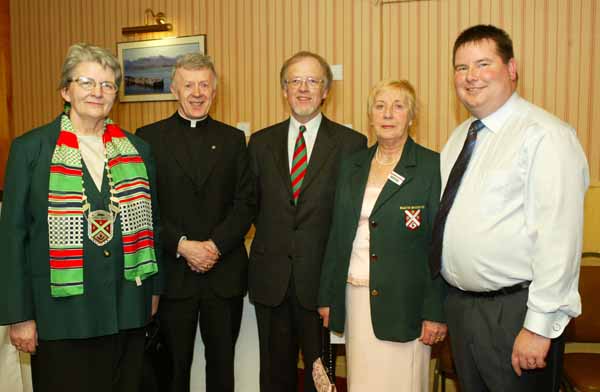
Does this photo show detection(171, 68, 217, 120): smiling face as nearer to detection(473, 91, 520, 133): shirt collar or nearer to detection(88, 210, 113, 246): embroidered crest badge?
detection(88, 210, 113, 246): embroidered crest badge

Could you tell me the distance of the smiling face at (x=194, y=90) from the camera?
8.62 feet

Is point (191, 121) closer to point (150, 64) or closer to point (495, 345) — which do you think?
point (495, 345)

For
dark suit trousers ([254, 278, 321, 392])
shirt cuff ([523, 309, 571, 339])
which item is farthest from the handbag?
shirt cuff ([523, 309, 571, 339])

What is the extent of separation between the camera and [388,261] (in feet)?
7.33

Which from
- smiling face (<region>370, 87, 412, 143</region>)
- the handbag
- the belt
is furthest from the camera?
smiling face (<region>370, 87, 412, 143</region>)

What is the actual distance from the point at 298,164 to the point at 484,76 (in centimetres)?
100

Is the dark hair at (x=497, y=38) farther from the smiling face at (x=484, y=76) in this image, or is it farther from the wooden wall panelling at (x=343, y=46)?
the wooden wall panelling at (x=343, y=46)

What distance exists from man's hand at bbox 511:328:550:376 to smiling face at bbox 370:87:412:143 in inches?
39.0

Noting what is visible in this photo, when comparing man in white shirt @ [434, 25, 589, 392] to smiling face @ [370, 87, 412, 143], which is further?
smiling face @ [370, 87, 412, 143]

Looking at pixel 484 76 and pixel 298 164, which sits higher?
pixel 484 76

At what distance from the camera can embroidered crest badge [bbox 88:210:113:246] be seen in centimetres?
207

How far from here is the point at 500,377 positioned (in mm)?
1938

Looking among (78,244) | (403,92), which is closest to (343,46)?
(403,92)

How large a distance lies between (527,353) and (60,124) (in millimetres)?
2004
